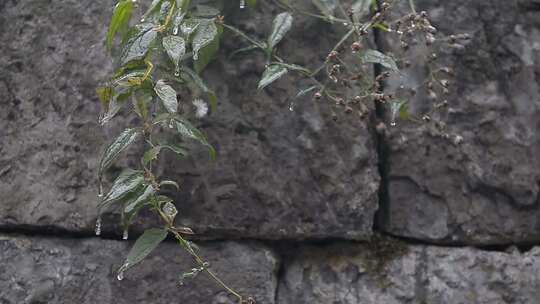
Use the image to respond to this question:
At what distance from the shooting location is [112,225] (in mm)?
1442

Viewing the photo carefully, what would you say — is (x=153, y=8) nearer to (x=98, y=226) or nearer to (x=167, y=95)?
(x=167, y=95)

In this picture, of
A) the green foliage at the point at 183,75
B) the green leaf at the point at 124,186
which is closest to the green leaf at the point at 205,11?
the green foliage at the point at 183,75

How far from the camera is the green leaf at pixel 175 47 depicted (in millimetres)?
1278

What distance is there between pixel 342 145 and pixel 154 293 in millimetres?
432

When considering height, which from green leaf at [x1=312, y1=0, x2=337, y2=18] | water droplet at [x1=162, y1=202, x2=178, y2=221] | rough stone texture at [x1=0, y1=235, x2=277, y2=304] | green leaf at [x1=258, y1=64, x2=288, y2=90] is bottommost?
rough stone texture at [x1=0, y1=235, x2=277, y2=304]

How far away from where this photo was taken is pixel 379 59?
1.42 metres

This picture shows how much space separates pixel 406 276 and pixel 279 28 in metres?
0.51

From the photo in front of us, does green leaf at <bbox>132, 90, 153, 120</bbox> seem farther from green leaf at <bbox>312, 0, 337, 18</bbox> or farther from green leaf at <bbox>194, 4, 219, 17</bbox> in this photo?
green leaf at <bbox>312, 0, 337, 18</bbox>

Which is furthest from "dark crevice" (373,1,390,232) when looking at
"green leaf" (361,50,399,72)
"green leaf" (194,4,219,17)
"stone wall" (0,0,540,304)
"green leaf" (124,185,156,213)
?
"green leaf" (124,185,156,213)

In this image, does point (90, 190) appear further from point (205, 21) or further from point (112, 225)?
point (205, 21)

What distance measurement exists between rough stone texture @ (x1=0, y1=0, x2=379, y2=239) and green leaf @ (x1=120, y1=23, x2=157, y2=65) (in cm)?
18

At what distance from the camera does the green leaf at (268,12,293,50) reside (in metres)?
1.43

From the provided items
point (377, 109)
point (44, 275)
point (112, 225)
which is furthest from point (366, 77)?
point (44, 275)

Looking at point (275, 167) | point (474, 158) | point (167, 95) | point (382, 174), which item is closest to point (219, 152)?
point (275, 167)
